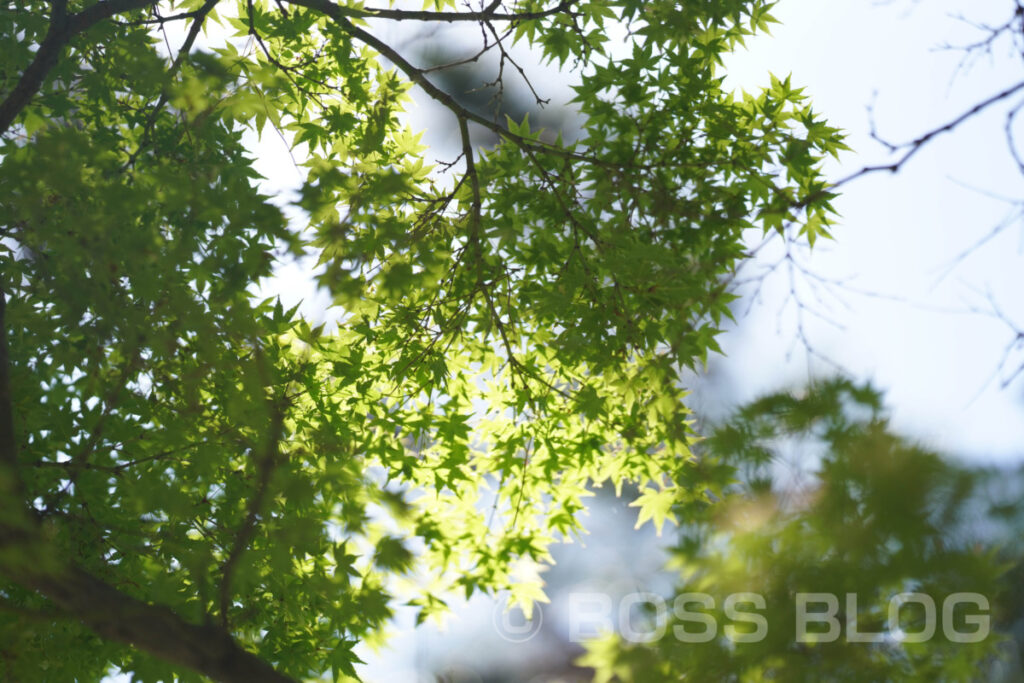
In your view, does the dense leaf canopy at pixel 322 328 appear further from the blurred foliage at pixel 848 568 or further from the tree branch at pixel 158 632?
the blurred foliage at pixel 848 568

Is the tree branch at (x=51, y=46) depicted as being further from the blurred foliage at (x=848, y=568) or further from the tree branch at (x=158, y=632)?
the blurred foliage at (x=848, y=568)

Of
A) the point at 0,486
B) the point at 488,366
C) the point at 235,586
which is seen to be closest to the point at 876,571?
the point at 235,586

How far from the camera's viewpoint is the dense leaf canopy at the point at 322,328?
1.86 meters

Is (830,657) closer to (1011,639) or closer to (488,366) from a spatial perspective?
(1011,639)

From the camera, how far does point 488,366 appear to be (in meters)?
3.24

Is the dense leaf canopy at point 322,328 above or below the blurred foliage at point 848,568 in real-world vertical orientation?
above

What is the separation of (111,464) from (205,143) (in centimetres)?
121

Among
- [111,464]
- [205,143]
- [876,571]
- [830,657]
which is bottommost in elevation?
[830,657]

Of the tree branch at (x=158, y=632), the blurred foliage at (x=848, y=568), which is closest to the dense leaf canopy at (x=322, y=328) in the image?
the tree branch at (x=158, y=632)

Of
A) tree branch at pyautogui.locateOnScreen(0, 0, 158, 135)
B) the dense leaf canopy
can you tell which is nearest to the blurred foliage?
the dense leaf canopy

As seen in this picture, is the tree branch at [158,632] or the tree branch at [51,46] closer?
the tree branch at [158,632]

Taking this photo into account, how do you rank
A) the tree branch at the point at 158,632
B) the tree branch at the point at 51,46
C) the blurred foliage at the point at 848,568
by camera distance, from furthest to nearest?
the tree branch at the point at 51,46, the tree branch at the point at 158,632, the blurred foliage at the point at 848,568

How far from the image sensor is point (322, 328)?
269cm

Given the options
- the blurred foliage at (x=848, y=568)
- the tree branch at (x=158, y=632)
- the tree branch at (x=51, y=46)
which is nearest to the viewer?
the blurred foliage at (x=848, y=568)
